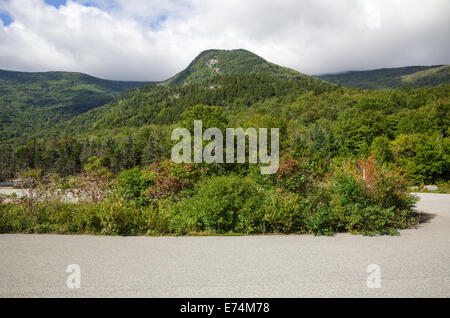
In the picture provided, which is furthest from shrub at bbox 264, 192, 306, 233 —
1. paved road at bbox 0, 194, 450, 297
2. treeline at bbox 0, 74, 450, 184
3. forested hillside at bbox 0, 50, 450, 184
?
forested hillside at bbox 0, 50, 450, 184

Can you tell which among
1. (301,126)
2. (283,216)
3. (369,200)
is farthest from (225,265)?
(301,126)

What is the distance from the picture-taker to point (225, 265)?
4.55 meters

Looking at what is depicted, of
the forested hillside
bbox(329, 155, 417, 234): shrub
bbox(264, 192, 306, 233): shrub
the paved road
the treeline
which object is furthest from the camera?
the forested hillside

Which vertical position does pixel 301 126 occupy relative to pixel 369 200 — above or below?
above

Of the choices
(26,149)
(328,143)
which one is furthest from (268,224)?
(26,149)

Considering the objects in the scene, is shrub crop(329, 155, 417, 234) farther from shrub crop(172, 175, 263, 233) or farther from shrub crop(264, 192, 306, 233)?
shrub crop(172, 175, 263, 233)

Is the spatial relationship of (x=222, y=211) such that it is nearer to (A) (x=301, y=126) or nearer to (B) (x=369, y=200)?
(B) (x=369, y=200)

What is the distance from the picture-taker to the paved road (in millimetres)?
3693

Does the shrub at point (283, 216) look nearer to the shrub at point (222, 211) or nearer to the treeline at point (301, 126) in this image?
the shrub at point (222, 211)

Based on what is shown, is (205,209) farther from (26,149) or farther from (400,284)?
(26,149)

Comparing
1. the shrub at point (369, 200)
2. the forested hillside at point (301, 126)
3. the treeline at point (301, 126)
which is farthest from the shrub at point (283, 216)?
the forested hillside at point (301, 126)

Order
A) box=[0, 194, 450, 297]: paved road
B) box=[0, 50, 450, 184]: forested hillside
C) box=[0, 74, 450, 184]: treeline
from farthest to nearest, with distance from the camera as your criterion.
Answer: box=[0, 50, 450, 184]: forested hillside
box=[0, 74, 450, 184]: treeline
box=[0, 194, 450, 297]: paved road

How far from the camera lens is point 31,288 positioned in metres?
3.69

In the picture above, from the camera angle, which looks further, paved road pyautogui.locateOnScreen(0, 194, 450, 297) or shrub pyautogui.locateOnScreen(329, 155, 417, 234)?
shrub pyautogui.locateOnScreen(329, 155, 417, 234)
